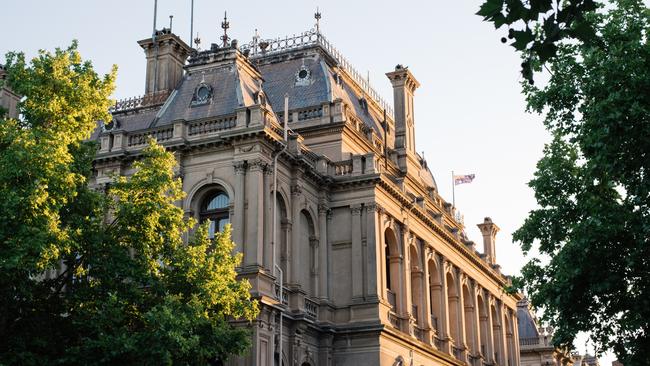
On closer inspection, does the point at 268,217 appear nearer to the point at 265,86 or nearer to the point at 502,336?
the point at 265,86

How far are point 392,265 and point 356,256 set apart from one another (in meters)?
3.24

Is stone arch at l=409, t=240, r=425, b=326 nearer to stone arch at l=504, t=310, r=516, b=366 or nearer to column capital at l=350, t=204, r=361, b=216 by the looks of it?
column capital at l=350, t=204, r=361, b=216

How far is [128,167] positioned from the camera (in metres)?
38.5

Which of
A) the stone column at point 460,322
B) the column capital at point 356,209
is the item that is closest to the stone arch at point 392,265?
the column capital at point 356,209

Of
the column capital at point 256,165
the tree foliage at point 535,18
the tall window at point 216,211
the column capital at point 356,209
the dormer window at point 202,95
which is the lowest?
the tree foliage at point 535,18

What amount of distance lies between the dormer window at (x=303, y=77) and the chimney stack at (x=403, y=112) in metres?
5.48

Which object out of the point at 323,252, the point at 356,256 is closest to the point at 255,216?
the point at 323,252

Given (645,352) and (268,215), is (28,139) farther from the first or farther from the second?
(645,352)

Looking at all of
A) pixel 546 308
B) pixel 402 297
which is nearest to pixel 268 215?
pixel 402 297

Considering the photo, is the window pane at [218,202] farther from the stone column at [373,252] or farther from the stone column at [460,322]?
the stone column at [460,322]

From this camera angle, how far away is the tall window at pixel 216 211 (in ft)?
121

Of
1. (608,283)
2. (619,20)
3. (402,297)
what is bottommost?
(608,283)

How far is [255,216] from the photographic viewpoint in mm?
35438

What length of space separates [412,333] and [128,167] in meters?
14.7
